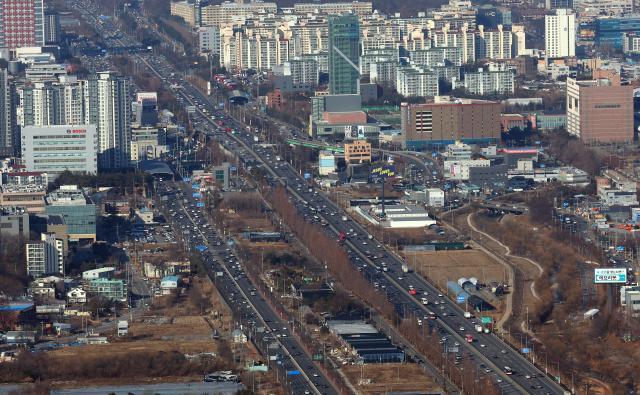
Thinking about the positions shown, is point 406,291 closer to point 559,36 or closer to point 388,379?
point 388,379

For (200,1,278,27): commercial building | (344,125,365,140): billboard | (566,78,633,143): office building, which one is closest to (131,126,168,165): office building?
(344,125,365,140): billboard

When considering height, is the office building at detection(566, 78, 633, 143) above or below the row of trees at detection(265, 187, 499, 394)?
above

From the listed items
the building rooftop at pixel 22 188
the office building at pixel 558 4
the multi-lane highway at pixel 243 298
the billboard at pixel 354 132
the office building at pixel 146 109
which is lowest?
the multi-lane highway at pixel 243 298

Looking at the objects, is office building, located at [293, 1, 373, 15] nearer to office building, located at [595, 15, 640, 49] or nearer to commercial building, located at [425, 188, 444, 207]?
office building, located at [595, 15, 640, 49]

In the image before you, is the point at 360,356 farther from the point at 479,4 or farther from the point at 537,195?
the point at 479,4

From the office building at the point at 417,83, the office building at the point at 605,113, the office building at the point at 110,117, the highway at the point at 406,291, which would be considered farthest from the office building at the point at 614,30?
the office building at the point at 110,117

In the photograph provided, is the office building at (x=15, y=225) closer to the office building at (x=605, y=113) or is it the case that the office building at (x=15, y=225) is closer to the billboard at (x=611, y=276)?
the billboard at (x=611, y=276)
